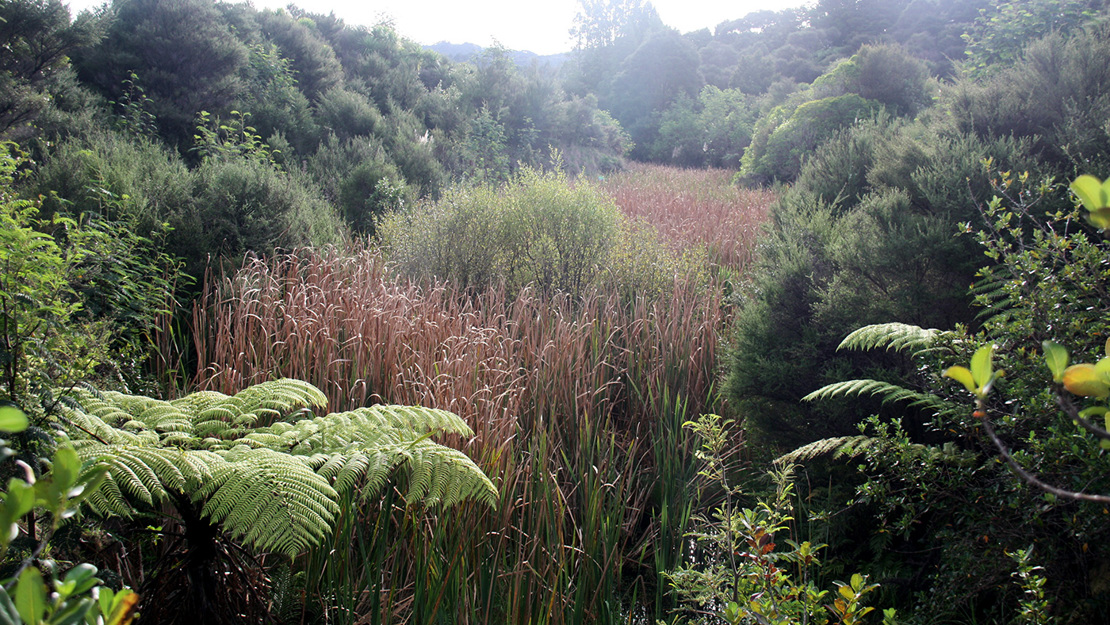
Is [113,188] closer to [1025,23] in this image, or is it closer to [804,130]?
[804,130]

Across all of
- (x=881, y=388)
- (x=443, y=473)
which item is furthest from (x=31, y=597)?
(x=881, y=388)

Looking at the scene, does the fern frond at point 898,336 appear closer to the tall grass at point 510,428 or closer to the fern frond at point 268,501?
the tall grass at point 510,428

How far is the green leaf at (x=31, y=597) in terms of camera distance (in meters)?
0.43

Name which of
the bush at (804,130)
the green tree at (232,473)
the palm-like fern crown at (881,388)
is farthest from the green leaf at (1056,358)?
the bush at (804,130)

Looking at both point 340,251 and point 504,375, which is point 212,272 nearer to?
point 340,251

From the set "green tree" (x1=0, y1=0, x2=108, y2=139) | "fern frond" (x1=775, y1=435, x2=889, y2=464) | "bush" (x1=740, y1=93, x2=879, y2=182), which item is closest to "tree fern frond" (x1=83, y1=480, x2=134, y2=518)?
"fern frond" (x1=775, y1=435, x2=889, y2=464)

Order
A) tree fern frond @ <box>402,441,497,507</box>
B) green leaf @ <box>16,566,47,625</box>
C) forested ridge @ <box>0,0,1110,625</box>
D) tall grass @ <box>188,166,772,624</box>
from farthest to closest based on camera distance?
tall grass @ <box>188,166,772,624</box>
tree fern frond @ <box>402,441,497,507</box>
forested ridge @ <box>0,0,1110,625</box>
green leaf @ <box>16,566,47,625</box>

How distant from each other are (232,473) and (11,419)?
117 centimetres

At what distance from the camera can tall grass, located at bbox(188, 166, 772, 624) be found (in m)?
2.09

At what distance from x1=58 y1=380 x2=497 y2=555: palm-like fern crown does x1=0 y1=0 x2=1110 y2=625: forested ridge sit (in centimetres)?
1

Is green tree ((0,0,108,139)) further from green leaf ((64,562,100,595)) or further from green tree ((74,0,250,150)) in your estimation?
green leaf ((64,562,100,595))

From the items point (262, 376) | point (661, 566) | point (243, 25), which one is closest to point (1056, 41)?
point (661, 566)

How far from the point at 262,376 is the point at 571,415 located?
1655 millimetres

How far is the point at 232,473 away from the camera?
1.49m
